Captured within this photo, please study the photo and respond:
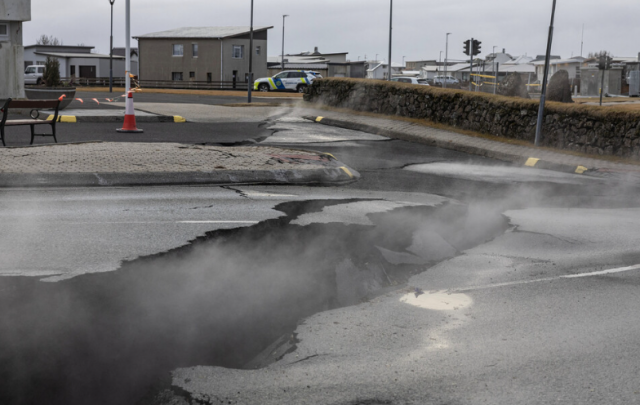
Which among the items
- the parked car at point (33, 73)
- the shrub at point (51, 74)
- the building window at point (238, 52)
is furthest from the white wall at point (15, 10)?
the building window at point (238, 52)

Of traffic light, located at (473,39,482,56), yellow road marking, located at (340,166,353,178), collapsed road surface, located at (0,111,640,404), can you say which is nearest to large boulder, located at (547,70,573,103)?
traffic light, located at (473,39,482,56)

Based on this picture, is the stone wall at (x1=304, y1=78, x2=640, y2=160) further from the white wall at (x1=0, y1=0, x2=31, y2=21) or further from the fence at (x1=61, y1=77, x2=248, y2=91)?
the fence at (x1=61, y1=77, x2=248, y2=91)

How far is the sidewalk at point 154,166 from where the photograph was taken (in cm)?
1028

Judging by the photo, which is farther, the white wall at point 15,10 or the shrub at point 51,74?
the shrub at point 51,74

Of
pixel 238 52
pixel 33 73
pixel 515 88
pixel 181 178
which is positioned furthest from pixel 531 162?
pixel 33 73

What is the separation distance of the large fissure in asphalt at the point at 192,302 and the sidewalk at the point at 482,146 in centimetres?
700

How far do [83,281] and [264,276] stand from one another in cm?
139

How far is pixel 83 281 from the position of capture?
5.41 m

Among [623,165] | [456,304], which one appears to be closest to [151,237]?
[456,304]

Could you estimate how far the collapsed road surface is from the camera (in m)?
3.88

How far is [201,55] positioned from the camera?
6606 cm

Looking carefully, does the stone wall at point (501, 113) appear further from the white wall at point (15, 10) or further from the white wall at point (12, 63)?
the white wall at point (12, 63)

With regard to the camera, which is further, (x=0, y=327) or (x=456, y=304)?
(x=456, y=304)

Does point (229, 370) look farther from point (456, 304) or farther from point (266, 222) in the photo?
point (266, 222)
